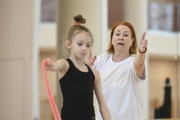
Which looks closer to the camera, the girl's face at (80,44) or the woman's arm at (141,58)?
the girl's face at (80,44)

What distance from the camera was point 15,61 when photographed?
4148 millimetres

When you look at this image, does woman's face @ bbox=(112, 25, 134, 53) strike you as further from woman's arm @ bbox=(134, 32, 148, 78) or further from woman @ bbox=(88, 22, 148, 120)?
woman's arm @ bbox=(134, 32, 148, 78)

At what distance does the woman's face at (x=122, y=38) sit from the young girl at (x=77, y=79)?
1.25ft

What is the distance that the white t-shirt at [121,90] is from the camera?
2.03m

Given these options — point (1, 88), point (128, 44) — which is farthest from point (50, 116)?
point (128, 44)

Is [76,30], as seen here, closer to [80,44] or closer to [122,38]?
[80,44]

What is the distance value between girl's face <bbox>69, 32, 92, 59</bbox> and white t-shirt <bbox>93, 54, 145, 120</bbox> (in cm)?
42

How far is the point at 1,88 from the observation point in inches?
166

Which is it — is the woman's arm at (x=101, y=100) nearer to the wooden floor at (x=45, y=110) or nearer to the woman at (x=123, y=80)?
the woman at (x=123, y=80)

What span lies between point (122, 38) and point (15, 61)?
2.28 meters

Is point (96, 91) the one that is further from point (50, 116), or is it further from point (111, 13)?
point (111, 13)

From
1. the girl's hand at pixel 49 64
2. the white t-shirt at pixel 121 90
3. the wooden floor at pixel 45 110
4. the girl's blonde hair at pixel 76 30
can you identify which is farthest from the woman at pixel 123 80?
the wooden floor at pixel 45 110

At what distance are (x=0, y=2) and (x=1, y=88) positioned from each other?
784 mm

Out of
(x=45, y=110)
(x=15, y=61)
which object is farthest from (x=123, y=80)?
(x=45, y=110)
